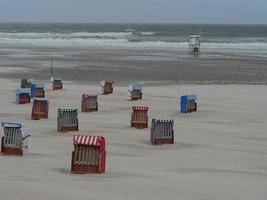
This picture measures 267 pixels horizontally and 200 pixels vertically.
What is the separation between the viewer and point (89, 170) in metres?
9.61

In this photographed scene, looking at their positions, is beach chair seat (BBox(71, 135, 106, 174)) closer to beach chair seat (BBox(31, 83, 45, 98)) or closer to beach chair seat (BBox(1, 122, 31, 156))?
beach chair seat (BBox(1, 122, 31, 156))

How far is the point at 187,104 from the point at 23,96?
17.6ft

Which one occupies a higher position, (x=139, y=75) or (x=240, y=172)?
(x=139, y=75)

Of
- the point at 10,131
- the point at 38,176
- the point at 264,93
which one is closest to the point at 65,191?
the point at 38,176

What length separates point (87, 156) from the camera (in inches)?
379

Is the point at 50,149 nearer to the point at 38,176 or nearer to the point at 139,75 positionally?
the point at 38,176

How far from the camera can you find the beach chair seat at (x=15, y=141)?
36.1 ft

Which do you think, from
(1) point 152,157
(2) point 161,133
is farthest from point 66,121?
(1) point 152,157

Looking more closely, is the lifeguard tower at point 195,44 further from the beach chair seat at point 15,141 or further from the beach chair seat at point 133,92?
the beach chair seat at point 15,141

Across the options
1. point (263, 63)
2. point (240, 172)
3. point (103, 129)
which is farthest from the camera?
point (263, 63)

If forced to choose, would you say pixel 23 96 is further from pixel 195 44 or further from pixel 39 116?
pixel 195 44

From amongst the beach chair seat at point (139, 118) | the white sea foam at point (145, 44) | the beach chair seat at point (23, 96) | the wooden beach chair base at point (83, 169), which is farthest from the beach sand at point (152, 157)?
the white sea foam at point (145, 44)

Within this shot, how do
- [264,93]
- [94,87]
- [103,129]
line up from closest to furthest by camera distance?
[103,129], [264,93], [94,87]

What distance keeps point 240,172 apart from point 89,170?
2.56 m
